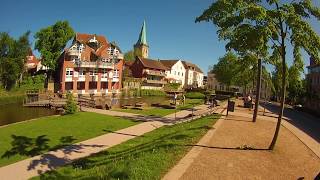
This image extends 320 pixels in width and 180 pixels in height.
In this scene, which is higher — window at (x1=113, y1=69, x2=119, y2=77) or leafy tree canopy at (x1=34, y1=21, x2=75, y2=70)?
leafy tree canopy at (x1=34, y1=21, x2=75, y2=70)

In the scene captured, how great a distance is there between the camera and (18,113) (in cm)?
3659

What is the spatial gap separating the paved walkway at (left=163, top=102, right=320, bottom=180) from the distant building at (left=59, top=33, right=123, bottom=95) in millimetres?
45683

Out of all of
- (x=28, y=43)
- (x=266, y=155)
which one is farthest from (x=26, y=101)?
(x=266, y=155)

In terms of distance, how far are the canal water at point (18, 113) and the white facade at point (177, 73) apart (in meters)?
73.7

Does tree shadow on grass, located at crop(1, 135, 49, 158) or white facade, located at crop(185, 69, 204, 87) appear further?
white facade, located at crop(185, 69, 204, 87)

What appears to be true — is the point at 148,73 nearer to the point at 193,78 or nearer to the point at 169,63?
the point at 169,63

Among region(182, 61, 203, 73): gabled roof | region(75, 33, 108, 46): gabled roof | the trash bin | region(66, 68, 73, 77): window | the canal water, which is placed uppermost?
region(75, 33, 108, 46): gabled roof

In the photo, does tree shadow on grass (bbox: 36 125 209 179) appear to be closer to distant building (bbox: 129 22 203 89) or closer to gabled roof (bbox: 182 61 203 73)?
distant building (bbox: 129 22 203 89)

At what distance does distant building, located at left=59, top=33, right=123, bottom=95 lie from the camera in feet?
205

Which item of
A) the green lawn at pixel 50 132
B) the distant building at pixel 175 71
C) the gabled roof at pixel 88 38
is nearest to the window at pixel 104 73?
the gabled roof at pixel 88 38

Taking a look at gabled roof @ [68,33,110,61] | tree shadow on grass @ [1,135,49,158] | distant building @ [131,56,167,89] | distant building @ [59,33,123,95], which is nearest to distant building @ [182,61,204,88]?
distant building @ [131,56,167,89]

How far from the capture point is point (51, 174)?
14.1 m

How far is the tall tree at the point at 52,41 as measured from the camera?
59.6 meters

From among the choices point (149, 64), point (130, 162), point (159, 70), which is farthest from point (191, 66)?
point (130, 162)
